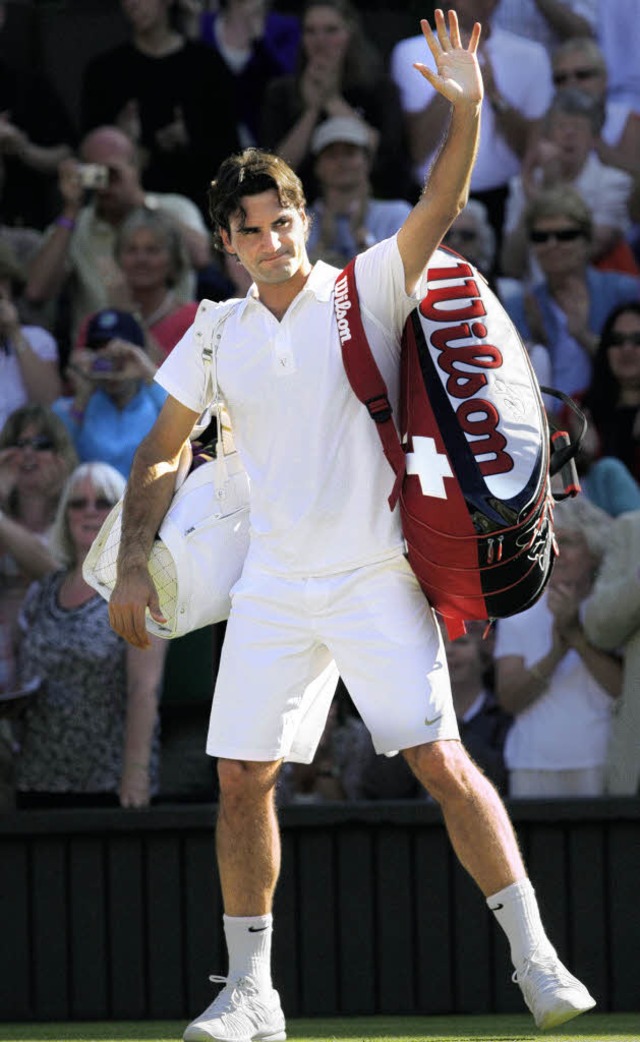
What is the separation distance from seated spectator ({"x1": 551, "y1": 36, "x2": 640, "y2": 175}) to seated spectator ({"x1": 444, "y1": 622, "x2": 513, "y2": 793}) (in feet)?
9.84

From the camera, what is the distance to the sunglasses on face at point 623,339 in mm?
7750

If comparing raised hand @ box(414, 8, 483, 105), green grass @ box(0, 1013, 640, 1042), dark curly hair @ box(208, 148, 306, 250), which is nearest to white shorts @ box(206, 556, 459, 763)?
dark curly hair @ box(208, 148, 306, 250)

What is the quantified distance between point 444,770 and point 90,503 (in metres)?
2.76

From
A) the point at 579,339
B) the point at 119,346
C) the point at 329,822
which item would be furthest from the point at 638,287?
the point at 329,822

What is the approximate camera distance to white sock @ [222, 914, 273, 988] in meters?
4.58

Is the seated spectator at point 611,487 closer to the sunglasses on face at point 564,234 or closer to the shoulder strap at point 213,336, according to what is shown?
the sunglasses on face at point 564,234

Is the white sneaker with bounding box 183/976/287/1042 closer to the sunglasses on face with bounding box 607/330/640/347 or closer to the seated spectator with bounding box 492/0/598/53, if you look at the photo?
the sunglasses on face with bounding box 607/330/640/347

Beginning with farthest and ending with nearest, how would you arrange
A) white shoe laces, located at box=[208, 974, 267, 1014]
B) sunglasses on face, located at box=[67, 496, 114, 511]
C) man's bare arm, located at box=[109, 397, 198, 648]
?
sunglasses on face, located at box=[67, 496, 114, 511] < man's bare arm, located at box=[109, 397, 198, 648] < white shoe laces, located at box=[208, 974, 267, 1014]

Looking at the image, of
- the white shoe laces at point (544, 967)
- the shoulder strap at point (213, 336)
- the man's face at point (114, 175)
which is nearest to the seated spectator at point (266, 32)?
the man's face at point (114, 175)

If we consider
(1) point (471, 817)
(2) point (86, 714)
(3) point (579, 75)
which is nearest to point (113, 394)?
(2) point (86, 714)

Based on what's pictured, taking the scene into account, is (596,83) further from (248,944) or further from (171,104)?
(248,944)

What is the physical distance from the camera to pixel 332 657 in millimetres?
4602

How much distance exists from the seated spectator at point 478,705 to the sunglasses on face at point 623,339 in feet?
5.01

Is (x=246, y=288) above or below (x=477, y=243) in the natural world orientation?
below
